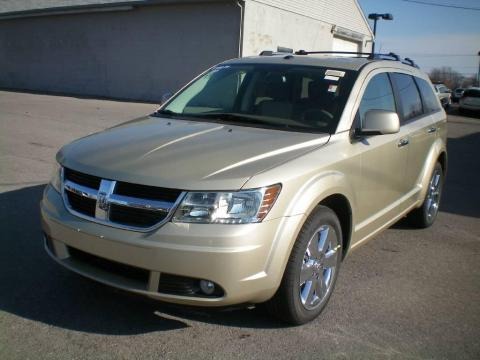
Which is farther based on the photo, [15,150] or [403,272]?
[15,150]

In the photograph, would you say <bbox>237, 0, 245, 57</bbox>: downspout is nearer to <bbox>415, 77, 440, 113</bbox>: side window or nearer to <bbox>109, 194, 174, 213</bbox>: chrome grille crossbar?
<bbox>415, 77, 440, 113</bbox>: side window

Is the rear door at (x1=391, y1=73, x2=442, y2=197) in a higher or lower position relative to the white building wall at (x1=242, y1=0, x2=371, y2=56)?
lower

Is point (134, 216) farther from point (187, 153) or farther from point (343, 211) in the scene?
point (343, 211)

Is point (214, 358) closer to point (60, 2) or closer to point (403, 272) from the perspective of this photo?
point (403, 272)

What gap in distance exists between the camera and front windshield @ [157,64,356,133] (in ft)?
12.9

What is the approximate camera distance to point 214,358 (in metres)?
2.94

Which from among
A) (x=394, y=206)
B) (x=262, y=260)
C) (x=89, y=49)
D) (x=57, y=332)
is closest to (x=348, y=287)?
(x=394, y=206)

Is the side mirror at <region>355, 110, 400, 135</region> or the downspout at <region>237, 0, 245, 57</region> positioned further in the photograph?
the downspout at <region>237, 0, 245, 57</region>

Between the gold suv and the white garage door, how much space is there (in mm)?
21864

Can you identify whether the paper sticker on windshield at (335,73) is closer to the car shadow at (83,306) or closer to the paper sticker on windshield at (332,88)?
the paper sticker on windshield at (332,88)

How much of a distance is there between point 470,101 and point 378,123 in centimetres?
2518

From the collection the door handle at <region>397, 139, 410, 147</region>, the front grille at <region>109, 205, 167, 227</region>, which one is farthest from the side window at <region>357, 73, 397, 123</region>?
the front grille at <region>109, 205, 167, 227</region>

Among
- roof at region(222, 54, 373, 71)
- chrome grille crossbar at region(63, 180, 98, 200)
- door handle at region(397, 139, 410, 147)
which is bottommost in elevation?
Answer: chrome grille crossbar at region(63, 180, 98, 200)

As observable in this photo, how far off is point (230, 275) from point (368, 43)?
90.3 feet
